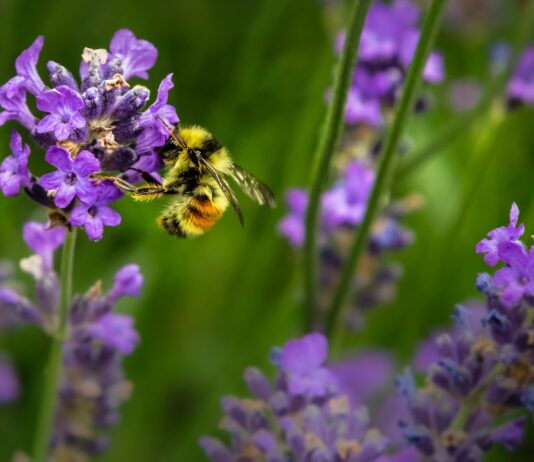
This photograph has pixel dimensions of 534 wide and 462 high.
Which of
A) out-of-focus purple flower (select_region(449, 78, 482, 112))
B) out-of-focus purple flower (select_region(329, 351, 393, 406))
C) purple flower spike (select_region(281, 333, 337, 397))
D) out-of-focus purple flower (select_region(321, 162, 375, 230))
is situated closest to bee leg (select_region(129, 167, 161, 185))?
purple flower spike (select_region(281, 333, 337, 397))

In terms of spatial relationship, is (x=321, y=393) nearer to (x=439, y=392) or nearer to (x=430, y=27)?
(x=439, y=392)

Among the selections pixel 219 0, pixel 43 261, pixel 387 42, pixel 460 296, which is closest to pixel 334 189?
pixel 387 42

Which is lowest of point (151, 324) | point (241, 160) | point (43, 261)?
point (43, 261)

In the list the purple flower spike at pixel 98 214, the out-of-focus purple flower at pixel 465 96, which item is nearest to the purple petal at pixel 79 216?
the purple flower spike at pixel 98 214

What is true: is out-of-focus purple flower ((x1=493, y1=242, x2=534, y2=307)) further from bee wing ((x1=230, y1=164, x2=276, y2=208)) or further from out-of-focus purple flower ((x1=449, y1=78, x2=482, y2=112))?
out-of-focus purple flower ((x1=449, y1=78, x2=482, y2=112))

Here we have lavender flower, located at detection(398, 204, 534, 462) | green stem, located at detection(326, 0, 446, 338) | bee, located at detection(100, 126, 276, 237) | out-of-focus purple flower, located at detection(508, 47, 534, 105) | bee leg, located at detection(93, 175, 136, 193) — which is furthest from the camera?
out-of-focus purple flower, located at detection(508, 47, 534, 105)
